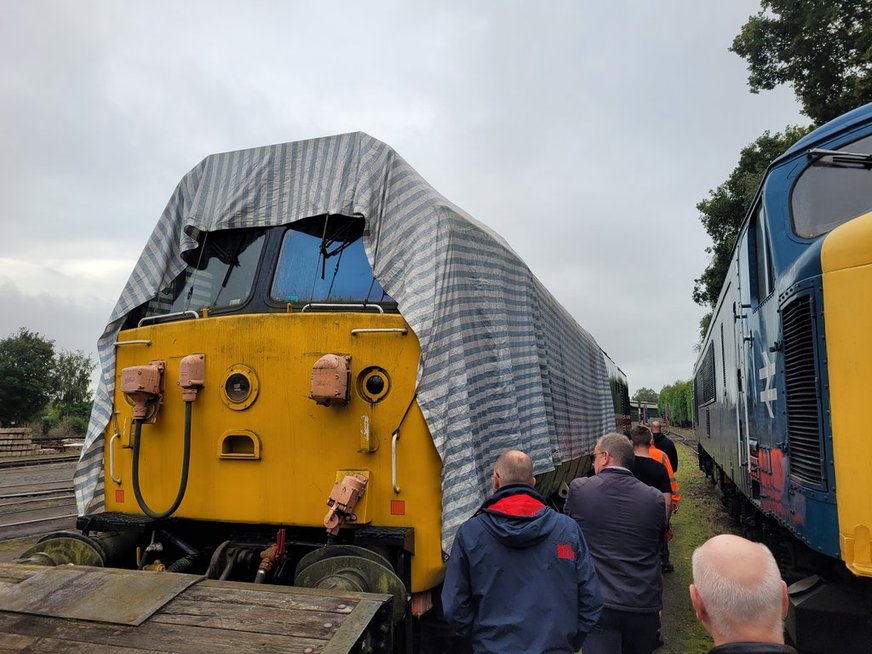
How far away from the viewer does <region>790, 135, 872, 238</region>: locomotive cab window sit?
423 centimetres

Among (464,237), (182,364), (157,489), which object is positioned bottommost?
(157,489)

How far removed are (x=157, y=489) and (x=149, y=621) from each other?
155cm

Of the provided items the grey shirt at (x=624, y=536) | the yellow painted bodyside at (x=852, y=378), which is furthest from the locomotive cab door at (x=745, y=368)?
the grey shirt at (x=624, y=536)

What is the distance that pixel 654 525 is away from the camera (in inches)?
143

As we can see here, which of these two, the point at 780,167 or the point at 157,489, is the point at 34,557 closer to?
the point at 157,489

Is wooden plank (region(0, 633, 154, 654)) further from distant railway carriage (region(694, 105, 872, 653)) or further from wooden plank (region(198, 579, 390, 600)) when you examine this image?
distant railway carriage (region(694, 105, 872, 653))

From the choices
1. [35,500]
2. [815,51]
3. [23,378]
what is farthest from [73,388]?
[815,51]

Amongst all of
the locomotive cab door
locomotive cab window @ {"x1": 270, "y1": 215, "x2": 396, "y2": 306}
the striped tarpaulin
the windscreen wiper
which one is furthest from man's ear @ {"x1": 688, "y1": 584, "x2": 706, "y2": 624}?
the locomotive cab door

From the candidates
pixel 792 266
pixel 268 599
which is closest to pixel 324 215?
pixel 268 599

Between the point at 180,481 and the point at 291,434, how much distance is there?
2.65ft

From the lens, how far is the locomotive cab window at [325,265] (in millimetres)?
3924

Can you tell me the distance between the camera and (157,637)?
2.42m

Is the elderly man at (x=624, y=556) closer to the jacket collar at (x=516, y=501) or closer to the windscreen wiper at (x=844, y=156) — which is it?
the jacket collar at (x=516, y=501)

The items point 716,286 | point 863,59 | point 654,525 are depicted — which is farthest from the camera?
point 716,286
